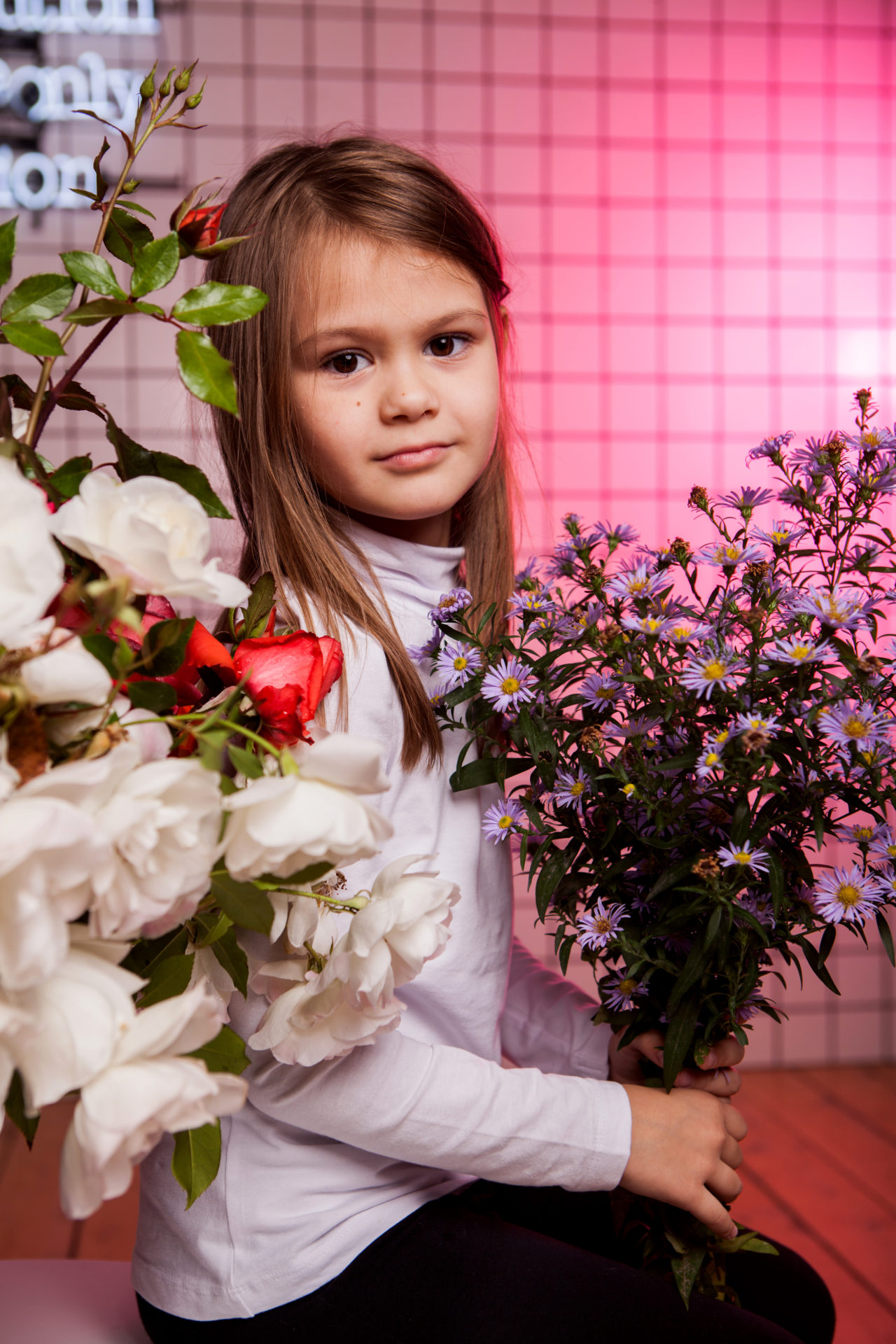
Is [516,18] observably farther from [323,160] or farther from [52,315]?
[52,315]

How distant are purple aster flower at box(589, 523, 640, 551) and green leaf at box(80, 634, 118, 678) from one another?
426 mm

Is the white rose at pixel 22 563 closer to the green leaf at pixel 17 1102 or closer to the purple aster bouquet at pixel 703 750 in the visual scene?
the green leaf at pixel 17 1102

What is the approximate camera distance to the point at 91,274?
48 centimetres

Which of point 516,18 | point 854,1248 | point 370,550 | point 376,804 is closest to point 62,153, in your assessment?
point 516,18

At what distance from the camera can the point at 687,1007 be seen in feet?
2.41

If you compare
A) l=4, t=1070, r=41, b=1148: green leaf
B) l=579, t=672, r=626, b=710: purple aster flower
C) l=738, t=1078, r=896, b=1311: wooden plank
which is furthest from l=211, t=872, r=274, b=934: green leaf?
l=738, t=1078, r=896, b=1311: wooden plank

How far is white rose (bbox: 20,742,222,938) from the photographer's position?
1.21ft

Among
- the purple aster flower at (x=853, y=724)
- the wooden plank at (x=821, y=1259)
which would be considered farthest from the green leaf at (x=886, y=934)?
the wooden plank at (x=821, y=1259)

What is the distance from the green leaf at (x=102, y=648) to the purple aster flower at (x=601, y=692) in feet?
1.19

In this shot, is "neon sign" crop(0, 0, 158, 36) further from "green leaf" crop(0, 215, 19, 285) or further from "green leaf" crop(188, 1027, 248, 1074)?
"green leaf" crop(188, 1027, 248, 1074)

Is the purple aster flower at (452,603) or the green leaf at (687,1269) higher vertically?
the purple aster flower at (452,603)

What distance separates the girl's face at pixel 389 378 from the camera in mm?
858

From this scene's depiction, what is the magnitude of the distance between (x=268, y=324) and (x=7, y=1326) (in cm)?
75

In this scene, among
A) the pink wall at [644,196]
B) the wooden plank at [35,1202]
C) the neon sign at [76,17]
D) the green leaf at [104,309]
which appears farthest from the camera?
the pink wall at [644,196]
